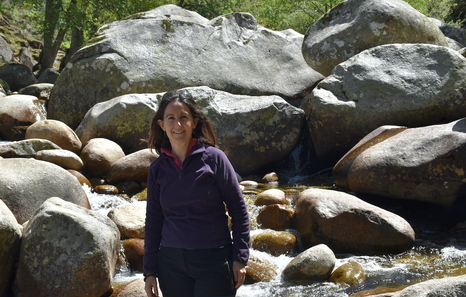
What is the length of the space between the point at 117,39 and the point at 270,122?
4105 mm

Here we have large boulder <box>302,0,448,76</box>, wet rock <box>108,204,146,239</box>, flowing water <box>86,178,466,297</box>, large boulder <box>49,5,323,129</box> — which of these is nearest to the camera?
flowing water <box>86,178,466,297</box>

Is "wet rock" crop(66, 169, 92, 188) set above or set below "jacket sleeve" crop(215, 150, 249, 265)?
below

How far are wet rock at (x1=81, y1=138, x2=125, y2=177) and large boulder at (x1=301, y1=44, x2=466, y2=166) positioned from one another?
3545 mm

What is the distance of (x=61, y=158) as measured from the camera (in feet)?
26.4

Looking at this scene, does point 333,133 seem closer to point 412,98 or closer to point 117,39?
point 412,98

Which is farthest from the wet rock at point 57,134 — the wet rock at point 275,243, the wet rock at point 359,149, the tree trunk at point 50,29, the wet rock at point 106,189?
the tree trunk at point 50,29

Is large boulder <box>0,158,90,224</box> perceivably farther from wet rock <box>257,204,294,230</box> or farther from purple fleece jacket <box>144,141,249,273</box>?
purple fleece jacket <box>144,141,249,273</box>

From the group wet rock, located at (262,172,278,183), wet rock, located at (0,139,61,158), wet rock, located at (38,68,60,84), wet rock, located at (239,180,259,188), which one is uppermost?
wet rock, located at (0,139,61,158)

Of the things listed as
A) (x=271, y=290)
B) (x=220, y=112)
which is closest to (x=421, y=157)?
(x=271, y=290)

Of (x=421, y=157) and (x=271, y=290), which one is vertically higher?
(x=421, y=157)

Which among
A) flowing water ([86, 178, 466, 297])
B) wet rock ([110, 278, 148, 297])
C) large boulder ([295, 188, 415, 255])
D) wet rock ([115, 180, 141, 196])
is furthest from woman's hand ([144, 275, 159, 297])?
wet rock ([115, 180, 141, 196])

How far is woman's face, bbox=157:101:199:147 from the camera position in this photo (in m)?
2.53

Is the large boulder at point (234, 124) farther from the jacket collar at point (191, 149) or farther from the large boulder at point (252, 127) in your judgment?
the jacket collar at point (191, 149)

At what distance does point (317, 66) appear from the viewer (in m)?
11.0
